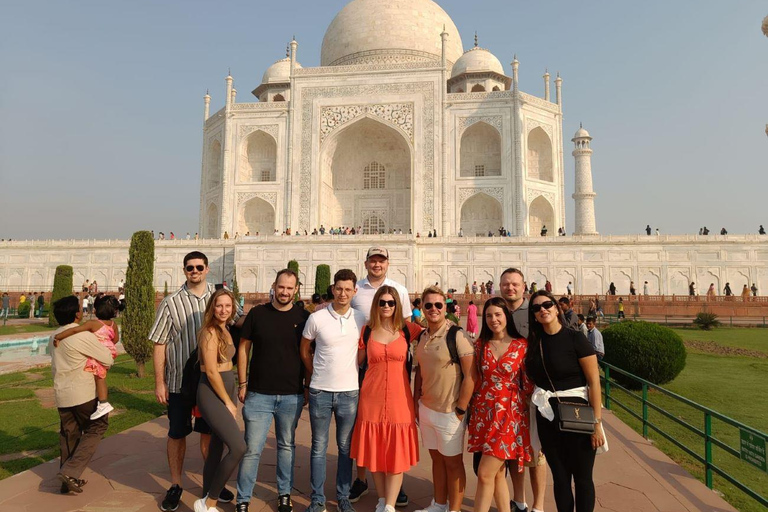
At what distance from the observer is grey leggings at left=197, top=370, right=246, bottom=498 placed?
2.86 m

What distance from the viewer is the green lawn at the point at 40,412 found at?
172 inches

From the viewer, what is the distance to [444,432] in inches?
111

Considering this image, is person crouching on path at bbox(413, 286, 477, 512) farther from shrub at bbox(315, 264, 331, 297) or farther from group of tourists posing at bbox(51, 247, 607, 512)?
shrub at bbox(315, 264, 331, 297)

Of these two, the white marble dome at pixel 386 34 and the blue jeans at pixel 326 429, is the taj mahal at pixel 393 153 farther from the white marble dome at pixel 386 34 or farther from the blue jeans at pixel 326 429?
the blue jeans at pixel 326 429

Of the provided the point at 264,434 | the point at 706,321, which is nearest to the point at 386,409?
the point at 264,434

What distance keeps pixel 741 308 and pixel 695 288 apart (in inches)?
133

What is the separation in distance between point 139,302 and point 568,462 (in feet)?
23.1

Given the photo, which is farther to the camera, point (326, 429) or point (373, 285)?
point (373, 285)

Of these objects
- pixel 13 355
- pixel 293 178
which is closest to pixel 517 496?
pixel 13 355

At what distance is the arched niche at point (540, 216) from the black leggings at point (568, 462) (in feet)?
81.4

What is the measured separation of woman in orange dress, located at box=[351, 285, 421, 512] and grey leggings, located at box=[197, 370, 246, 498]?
0.68m

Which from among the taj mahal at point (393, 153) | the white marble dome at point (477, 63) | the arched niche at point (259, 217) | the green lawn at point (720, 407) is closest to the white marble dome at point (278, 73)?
the taj mahal at point (393, 153)

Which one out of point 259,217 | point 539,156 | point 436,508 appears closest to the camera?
point 436,508

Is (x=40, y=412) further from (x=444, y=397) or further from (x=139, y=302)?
(x=444, y=397)
